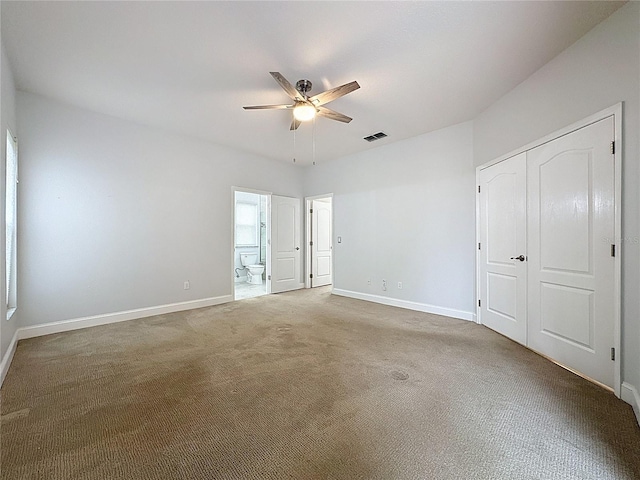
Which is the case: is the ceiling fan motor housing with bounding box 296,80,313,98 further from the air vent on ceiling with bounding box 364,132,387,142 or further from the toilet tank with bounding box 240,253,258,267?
the toilet tank with bounding box 240,253,258,267

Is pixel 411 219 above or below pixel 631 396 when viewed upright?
above

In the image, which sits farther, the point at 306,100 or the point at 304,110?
the point at 304,110

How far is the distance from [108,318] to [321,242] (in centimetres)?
445

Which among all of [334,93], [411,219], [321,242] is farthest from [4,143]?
[321,242]

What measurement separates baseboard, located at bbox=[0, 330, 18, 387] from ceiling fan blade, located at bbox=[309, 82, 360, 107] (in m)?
3.63

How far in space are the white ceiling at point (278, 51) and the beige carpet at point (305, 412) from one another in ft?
9.38

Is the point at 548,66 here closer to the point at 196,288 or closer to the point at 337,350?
the point at 337,350

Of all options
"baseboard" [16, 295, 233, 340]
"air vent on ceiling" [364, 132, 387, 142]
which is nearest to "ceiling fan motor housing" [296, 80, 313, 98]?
"air vent on ceiling" [364, 132, 387, 142]

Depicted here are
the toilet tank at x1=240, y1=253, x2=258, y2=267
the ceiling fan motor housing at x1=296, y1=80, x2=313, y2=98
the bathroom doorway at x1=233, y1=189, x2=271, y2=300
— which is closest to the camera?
the ceiling fan motor housing at x1=296, y1=80, x2=313, y2=98

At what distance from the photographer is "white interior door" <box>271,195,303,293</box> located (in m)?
6.08

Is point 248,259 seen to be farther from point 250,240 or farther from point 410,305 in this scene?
point 410,305

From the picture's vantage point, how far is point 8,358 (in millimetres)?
2533

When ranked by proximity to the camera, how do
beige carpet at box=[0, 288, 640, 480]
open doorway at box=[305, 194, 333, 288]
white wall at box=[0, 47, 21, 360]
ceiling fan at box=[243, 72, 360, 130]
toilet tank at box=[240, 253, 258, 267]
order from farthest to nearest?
1. toilet tank at box=[240, 253, 258, 267]
2. open doorway at box=[305, 194, 333, 288]
3. ceiling fan at box=[243, 72, 360, 130]
4. white wall at box=[0, 47, 21, 360]
5. beige carpet at box=[0, 288, 640, 480]

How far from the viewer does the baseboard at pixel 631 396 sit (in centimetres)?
178
